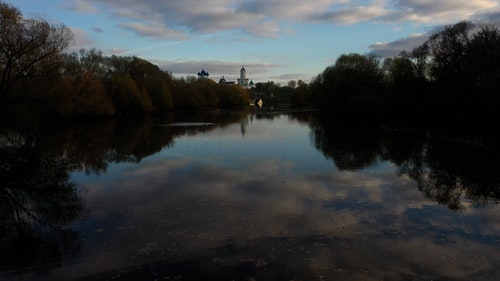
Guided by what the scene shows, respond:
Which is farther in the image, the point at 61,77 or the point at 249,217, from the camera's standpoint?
the point at 61,77

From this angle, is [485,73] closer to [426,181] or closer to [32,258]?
[426,181]

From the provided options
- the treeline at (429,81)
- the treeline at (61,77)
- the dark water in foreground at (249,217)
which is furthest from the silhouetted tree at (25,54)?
the treeline at (429,81)

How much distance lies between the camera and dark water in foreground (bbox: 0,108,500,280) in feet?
25.3

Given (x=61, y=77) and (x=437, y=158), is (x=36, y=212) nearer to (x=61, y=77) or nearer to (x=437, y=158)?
(x=437, y=158)

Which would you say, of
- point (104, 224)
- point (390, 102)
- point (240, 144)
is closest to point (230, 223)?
point (104, 224)

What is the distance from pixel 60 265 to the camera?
25.6 ft

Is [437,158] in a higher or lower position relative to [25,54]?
lower

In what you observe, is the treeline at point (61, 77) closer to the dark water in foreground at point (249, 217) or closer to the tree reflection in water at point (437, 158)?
the dark water in foreground at point (249, 217)

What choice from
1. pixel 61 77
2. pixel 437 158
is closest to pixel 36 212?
pixel 437 158

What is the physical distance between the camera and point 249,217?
10.9 meters

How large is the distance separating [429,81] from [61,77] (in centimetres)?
3803

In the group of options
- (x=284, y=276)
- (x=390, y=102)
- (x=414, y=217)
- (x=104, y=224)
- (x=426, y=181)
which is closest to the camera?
(x=284, y=276)

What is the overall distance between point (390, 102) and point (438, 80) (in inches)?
295

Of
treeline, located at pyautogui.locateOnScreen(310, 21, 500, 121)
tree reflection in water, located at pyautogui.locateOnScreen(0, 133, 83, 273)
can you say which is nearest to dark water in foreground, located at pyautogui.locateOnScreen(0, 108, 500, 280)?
tree reflection in water, located at pyautogui.locateOnScreen(0, 133, 83, 273)
